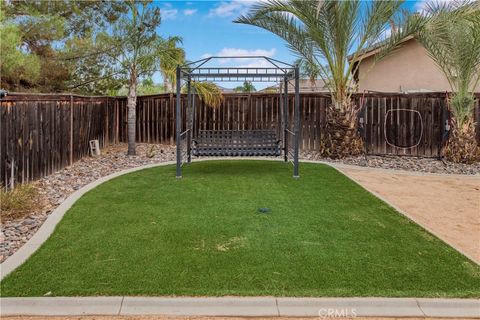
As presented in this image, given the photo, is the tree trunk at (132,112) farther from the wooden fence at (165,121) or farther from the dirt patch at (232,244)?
the dirt patch at (232,244)

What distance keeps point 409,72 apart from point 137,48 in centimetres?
880

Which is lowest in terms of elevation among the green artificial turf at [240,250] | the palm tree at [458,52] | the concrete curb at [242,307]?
the concrete curb at [242,307]

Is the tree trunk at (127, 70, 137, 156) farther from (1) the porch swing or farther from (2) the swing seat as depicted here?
(1) the porch swing

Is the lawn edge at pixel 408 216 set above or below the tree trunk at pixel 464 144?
below

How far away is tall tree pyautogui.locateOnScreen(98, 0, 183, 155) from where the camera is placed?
10.9 m

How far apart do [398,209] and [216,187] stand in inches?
115

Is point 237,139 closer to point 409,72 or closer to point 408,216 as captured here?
point 408,216

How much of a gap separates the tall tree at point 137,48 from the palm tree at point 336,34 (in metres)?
2.38

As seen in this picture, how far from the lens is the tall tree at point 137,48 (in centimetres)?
1095

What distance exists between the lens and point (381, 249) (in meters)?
4.24

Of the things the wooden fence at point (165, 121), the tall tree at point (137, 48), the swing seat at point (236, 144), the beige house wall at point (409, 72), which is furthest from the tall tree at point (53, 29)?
the beige house wall at point (409, 72)

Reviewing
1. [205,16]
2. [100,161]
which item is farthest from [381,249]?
[205,16]

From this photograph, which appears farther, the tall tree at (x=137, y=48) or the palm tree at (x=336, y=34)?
the tall tree at (x=137, y=48)

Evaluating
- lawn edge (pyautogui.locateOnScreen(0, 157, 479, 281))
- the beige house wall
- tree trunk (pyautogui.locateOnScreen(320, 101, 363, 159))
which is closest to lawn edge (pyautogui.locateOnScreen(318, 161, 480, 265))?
lawn edge (pyautogui.locateOnScreen(0, 157, 479, 281))
